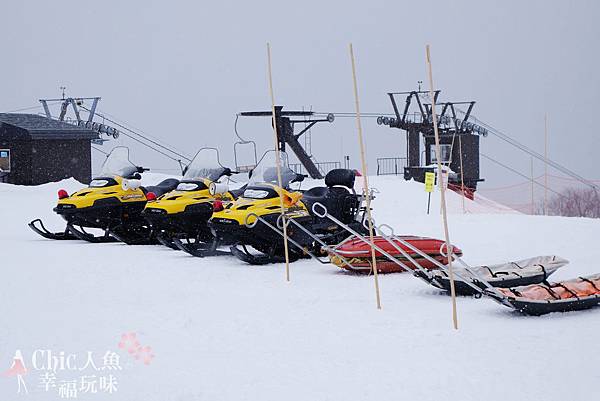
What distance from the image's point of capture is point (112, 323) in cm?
581

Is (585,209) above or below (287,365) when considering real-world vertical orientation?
below

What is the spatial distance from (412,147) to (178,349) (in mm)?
23152

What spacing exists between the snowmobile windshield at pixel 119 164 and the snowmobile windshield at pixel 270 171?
10.1 ft

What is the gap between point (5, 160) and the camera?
77.0 feet

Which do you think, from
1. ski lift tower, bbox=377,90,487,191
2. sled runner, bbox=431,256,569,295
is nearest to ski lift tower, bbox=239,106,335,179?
ski lift tower, bbox=377,90,487,191

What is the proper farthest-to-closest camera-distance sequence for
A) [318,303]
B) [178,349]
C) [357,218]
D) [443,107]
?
[443,107]
[357,218]
[318,303]
[178,349]

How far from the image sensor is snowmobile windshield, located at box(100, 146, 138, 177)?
40.9 feet

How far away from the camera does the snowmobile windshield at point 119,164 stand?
40.9ft

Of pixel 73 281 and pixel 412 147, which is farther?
pixel 412 147

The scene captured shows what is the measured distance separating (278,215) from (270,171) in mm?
964

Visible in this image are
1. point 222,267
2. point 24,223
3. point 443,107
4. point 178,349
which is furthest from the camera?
point 443,107

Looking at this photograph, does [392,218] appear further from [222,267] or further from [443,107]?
[443,107]

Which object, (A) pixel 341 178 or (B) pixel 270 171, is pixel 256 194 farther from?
(A) pixel 341 178

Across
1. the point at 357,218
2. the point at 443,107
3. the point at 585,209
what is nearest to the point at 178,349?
the point at 357,218
